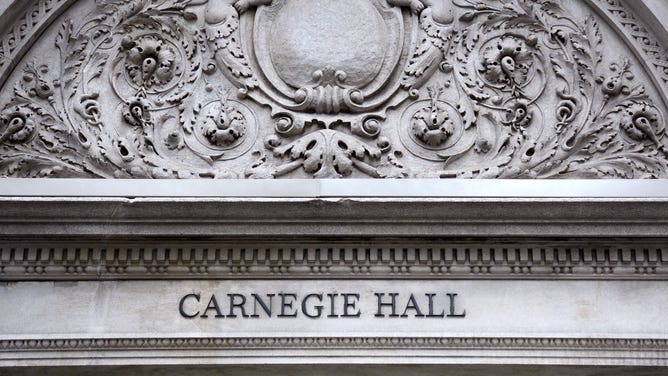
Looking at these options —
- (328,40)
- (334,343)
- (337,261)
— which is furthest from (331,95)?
(334,343)

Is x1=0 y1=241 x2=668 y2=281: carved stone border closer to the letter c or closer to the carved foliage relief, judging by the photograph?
the letter c

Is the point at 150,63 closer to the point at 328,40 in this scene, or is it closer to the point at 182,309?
the point at 328,40

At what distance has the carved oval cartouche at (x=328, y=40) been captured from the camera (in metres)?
9.17

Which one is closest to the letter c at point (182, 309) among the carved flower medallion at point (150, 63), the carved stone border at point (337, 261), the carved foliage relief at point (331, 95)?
the carved stone border at point (337, 261)

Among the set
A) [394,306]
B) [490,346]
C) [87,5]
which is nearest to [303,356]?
[394,306]

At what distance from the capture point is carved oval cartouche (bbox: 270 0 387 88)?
9172 millimetres

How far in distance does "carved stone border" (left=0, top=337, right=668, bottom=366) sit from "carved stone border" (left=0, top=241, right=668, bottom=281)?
19.5 inches

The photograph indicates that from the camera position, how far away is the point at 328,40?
9281 millimetres

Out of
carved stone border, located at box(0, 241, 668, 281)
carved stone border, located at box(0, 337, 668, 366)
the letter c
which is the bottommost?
carved stone border, located at box(0, 337, 668, 366)

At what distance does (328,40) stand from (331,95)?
1.63ft

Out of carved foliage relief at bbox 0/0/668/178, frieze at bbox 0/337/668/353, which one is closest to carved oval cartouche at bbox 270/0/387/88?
carved foliage relief at bbox 0/0/668/178

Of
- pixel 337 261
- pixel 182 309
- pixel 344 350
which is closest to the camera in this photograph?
pixel 344 350

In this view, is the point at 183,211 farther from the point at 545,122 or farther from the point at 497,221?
the point at 545,122

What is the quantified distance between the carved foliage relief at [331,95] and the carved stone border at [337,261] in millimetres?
621
